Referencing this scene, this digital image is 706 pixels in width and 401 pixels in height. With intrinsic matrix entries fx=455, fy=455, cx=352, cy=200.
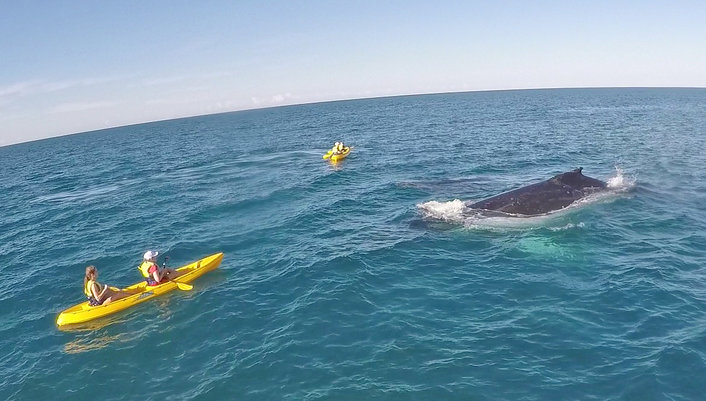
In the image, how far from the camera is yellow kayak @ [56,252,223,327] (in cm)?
2034

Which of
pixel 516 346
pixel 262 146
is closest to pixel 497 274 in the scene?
pixel 516 346

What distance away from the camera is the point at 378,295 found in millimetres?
20500

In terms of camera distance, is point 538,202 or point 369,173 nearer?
point 538,202

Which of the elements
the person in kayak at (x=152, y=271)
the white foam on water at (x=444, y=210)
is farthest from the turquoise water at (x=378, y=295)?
the person in kayak at (x=152, y=271)

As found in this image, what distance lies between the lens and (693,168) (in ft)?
132

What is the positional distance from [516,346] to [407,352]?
3.82m

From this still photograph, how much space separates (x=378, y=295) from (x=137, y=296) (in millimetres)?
11457

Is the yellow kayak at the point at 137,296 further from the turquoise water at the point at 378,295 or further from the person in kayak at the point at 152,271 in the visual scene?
the turquoise water at the point at 378,295

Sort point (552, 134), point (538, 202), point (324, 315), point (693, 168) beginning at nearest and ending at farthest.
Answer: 1. point (324, 315)
2. point (538, 202)
3. point (693, 168)
4. point (552, 134)

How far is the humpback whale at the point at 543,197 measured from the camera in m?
27.9

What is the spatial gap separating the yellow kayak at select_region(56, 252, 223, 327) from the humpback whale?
16.9 m

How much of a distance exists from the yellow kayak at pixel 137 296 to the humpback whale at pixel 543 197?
666 inches

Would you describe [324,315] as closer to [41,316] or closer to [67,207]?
[41,316]

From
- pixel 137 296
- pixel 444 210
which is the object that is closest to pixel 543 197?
pixel 444 210
